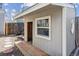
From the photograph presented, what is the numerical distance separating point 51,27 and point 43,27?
17 cm

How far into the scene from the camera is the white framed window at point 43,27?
6.95ft

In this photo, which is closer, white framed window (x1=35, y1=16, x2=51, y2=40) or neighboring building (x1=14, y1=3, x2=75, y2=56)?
neighboring building (x1=14, y1=3, x2=75, y2=56)

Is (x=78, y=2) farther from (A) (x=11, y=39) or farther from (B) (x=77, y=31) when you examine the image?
(A) (x=11, y=39)

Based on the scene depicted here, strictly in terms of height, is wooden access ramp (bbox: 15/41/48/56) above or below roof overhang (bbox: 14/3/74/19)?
below

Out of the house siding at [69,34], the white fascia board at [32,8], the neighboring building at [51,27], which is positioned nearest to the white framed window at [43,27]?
the neighboring building at [51,27]

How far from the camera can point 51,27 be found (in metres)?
2.10

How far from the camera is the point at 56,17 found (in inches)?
80.8

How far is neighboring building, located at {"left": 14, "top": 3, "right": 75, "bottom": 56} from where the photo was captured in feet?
6.61

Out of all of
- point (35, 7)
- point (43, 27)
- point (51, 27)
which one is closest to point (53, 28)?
point (51, 27)

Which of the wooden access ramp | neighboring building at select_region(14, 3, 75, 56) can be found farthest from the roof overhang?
the wooden access ramp

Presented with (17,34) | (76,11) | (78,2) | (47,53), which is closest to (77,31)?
(76,11)

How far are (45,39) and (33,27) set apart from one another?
0.29 m

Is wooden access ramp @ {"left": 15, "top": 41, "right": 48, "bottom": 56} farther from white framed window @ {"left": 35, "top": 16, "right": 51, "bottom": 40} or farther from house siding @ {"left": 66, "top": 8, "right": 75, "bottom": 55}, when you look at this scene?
house siding @ {"left": 66, "top": 8, "right": 75, "bottom": 55}

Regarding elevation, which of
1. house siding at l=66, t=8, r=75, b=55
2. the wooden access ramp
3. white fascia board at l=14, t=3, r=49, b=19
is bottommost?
the wooden access ramp
